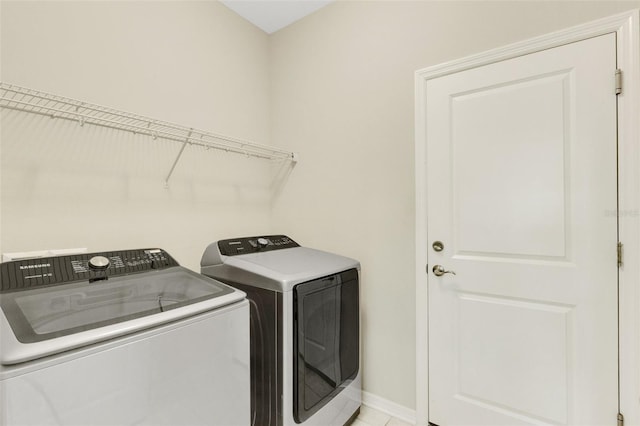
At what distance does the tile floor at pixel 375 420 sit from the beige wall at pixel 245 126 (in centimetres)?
11

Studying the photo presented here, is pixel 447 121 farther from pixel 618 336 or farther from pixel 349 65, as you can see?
pixel 618 336

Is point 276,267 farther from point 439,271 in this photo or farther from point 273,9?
point 273,9

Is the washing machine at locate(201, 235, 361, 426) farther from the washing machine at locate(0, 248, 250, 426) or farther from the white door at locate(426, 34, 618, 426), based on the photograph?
the white door at locate(426, 34, 618, 426)

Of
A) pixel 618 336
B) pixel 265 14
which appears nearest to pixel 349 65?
pixel 265 14

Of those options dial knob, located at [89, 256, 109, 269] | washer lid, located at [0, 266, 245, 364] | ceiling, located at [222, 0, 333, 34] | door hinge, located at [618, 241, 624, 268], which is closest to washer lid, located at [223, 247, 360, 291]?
washer lid, located at [0, 266, 245, 364]

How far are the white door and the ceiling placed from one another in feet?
3.94

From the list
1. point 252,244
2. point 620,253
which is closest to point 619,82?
point 620,253

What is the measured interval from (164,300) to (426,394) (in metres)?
1.60

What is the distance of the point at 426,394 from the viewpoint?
1.81 metres

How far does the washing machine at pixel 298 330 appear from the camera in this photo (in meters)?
1.41

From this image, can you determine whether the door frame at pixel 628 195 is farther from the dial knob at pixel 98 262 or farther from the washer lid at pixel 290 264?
the dial knob at pixel 98 262

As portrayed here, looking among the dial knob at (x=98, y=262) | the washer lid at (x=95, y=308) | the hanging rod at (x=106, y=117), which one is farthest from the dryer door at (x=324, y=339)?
the hanging rod at (x=106, y=117)

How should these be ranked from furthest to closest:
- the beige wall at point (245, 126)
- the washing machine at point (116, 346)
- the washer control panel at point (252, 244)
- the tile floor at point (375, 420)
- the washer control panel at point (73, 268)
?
the tile floor at point (375, 420) → the washer control panel at point (252, 244) → the beige wall at point (245, 126) → the washer control panel at point (73, 268) → the washing machine at point (116, 346)

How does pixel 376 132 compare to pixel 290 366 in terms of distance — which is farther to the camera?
pixel 376 132
